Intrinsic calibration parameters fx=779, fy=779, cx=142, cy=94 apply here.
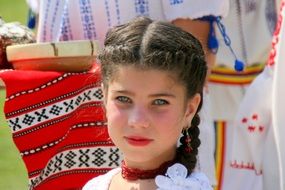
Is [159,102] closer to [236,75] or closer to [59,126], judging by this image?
[59,126]

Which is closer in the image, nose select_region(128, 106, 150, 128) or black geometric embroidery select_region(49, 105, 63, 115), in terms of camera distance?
nose select_region(128, 106, 150, 128)

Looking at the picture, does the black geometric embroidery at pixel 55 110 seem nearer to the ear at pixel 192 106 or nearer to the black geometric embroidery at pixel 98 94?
the black geometric embroidery at pixel 98 94

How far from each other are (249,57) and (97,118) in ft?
2.09

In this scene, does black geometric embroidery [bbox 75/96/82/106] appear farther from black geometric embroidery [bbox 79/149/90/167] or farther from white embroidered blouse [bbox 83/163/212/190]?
white embroidered blouse [bbox 83/163/212/190]

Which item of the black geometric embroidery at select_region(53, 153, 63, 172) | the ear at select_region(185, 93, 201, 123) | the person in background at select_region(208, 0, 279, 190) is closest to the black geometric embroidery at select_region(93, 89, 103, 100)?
the black geometric embroidery at select_region(53, 153, 63, 172)

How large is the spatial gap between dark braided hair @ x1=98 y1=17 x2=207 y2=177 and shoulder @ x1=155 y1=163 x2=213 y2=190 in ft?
0.10

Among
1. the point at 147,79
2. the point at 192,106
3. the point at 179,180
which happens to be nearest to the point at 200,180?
the point at 179,180

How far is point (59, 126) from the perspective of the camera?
247cm

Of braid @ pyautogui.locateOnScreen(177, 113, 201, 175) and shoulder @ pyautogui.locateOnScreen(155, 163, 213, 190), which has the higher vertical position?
braid @ pyautogui.locateOnScreen(177, 113, 201, 175)

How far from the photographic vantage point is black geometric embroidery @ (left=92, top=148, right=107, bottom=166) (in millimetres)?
2516

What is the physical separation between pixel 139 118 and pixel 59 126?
76 centimetres

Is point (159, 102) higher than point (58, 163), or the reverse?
point (159, 102)

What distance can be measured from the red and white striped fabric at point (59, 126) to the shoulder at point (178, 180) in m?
0.65

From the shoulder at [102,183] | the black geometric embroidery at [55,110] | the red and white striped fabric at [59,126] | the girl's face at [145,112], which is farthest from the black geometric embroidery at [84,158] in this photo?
the girl's face at [145,112]
